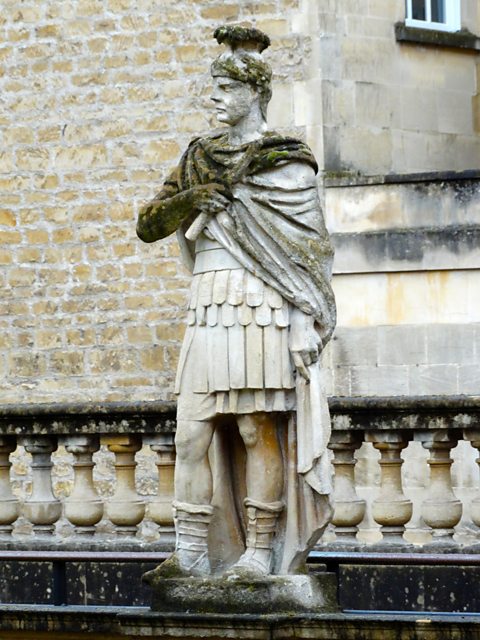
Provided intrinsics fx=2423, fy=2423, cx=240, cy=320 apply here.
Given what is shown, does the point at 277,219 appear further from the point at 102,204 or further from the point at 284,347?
the point at 102,204

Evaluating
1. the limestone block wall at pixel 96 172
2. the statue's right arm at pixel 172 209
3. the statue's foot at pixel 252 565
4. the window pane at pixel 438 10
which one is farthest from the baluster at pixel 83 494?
the window pane at pixel 438 10

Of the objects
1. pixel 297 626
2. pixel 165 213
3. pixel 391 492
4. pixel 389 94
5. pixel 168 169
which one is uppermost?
pixel 389 94

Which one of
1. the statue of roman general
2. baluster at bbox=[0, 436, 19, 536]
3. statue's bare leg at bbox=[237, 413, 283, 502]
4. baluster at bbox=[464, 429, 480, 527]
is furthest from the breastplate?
baluster at bbox=[0, 436, 19, 536]

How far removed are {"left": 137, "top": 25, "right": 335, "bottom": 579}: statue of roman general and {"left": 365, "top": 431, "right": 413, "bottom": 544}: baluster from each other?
1706 mm

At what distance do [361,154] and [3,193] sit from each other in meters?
3.11

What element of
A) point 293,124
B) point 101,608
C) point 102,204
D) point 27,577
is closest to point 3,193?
point 102,204

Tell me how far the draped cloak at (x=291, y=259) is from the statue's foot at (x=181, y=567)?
10 centimetres

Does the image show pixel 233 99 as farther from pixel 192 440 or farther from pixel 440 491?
pixel 440 491

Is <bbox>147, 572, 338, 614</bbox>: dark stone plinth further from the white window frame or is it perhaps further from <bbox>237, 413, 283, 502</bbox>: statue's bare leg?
the white window frame

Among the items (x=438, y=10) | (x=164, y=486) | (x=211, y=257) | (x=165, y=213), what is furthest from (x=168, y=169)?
(x=211, y=257)

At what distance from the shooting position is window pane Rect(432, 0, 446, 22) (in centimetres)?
1986

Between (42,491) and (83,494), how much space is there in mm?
253

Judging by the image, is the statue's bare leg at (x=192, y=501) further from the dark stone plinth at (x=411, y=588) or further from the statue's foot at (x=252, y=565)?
A: the dark stone plinth at (x=411, y=588)

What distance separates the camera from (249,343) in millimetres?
9758
